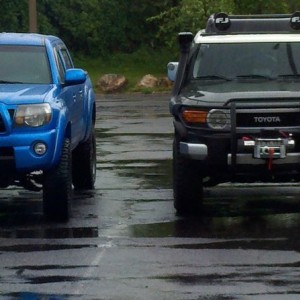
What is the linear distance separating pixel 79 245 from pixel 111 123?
15755 millimetres

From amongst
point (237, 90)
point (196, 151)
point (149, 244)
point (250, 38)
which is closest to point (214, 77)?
point (250, 38)

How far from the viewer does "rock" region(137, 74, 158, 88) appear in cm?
4347

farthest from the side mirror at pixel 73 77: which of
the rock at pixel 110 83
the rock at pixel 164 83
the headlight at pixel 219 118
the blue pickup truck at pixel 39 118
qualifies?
the rock at pixel 164 83

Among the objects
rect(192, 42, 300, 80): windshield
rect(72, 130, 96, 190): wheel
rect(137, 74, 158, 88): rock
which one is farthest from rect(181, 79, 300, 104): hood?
rect(137, 74, 158, 88): rock

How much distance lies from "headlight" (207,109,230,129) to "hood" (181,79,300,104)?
4.0 inches

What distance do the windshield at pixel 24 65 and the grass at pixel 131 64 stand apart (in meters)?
33.9

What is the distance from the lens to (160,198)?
45.7 ft

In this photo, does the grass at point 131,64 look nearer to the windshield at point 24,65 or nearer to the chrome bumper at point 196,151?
the windshield at point 24,65

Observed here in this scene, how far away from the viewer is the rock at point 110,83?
4309cm

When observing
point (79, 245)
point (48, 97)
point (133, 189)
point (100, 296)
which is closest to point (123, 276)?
point (100, 296)

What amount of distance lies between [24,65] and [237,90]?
8.03 ft

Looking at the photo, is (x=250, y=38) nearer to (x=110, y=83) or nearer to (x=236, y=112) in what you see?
(x=236, y=112)

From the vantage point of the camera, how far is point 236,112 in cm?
1173

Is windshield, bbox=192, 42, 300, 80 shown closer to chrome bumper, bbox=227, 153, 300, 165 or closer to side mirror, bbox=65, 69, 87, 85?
side mirror, bbox=65, 69, 87, 85
